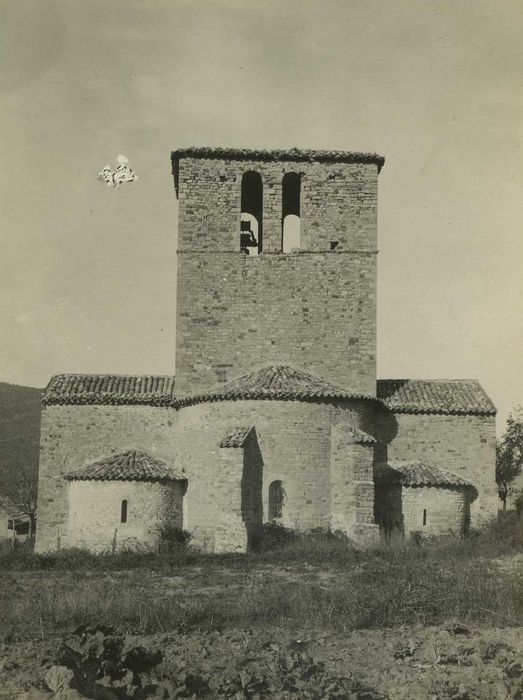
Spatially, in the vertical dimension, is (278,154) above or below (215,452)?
above

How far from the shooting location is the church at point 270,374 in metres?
21.0

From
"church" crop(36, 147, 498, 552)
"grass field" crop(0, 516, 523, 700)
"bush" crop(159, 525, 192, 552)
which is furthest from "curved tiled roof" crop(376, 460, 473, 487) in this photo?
"bush" crop(159, 525, 192, 552)

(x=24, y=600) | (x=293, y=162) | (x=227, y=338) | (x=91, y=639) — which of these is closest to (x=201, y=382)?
(x=227, y=338)

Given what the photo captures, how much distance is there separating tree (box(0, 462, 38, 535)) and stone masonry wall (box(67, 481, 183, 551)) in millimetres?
15294

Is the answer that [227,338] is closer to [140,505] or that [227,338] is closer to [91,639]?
[140,505]

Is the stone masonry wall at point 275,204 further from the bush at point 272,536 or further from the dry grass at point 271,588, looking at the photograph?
the dry grass at point 271,588

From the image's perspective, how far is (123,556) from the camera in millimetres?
18000

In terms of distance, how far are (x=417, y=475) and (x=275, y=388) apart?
5.11 meters

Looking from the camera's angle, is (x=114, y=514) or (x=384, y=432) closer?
(x=114, y=514)

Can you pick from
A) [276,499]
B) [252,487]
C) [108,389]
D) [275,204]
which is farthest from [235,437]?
[275,204]

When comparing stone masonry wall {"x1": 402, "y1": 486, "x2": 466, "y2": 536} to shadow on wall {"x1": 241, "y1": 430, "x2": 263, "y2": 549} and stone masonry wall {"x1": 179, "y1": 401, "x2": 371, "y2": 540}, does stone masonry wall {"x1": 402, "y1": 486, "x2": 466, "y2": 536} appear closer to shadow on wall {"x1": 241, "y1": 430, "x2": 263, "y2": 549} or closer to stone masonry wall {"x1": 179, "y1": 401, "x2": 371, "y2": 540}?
stone masonry wall {"x1": 179, "y1": 401, "x2": 371, "y2": 540}

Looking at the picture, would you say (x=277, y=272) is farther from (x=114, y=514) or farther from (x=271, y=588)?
(x=271, y=588)

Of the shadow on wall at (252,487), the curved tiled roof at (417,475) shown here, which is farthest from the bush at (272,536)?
the curved tiled roof at (417,475)

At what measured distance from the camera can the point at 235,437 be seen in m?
19.4
